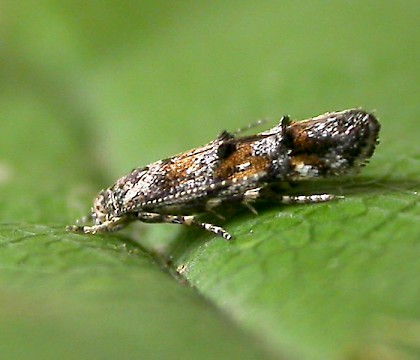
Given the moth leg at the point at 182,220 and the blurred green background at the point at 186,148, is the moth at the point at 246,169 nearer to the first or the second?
the moth leg at the point at 182,220

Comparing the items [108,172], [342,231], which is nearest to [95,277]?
[342,231]

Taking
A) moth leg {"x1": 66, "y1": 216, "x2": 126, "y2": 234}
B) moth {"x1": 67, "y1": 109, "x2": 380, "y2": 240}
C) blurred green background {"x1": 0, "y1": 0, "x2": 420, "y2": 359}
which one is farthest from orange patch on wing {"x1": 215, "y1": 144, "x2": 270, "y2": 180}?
moth leg {"x1": 66, "y1": 216, "x2": 126, "y2": 234}

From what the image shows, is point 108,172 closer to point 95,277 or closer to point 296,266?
point 95,277

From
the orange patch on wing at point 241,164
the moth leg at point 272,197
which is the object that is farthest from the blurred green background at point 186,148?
the orange patch on wing at point 241,164

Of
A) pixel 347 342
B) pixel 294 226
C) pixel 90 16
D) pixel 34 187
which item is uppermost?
pixel 90 16

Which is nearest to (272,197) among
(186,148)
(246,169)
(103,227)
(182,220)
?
(246,169)

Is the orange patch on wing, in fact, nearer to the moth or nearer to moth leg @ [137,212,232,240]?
the moth
